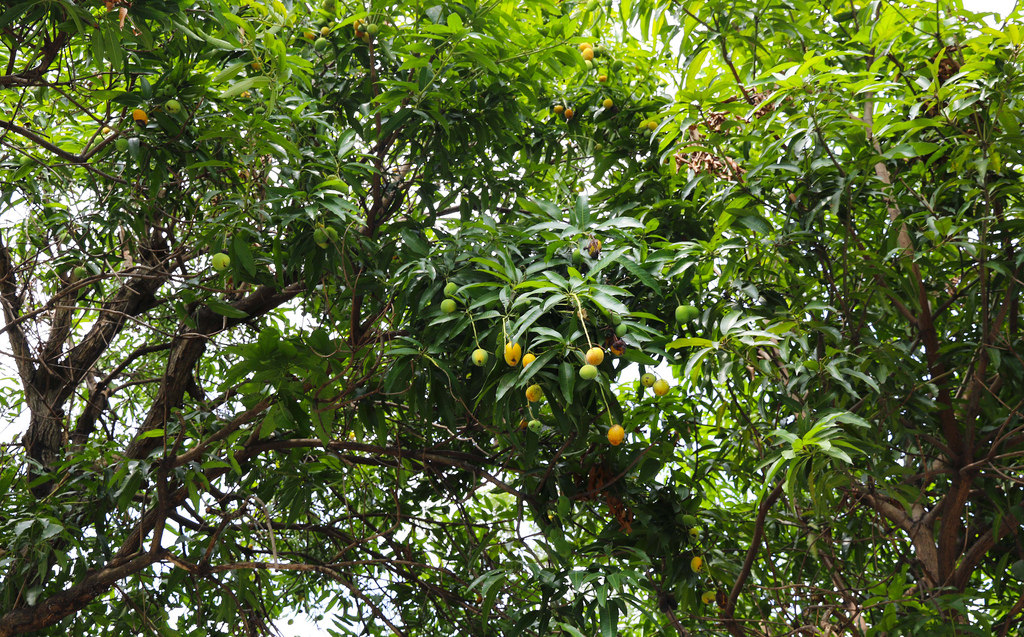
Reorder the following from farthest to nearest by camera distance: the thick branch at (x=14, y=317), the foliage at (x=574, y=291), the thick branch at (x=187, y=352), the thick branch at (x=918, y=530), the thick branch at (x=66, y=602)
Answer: the thick branch at (x=14, y=317)
the thick branch at (x=187, y=352)
the thick branch at (x=66, y=602)
the thick branch at (x=918, y=530)
the foliage at (x=574, y=291)

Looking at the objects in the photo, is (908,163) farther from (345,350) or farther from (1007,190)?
(345,350)

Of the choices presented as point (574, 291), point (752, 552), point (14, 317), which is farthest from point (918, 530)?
point (14, 317)

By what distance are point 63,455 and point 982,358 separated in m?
2.72

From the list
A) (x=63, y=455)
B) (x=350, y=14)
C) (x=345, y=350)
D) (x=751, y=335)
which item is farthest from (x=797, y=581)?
(x=63, y=455)

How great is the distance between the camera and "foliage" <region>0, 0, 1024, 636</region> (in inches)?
77.1

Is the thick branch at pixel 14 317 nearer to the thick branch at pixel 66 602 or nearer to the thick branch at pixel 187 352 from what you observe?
the thick branch at pixel 187 352

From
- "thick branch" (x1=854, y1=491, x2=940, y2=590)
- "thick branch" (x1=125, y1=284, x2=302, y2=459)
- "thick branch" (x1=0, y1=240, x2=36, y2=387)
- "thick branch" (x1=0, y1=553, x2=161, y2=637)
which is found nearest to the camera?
"thick branch" (x1=854, y1=491, x2=940, y2=590)

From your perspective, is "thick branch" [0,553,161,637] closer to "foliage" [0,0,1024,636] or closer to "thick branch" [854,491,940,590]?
"foliage" [0,0,1024,636]

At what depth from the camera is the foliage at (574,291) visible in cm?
196

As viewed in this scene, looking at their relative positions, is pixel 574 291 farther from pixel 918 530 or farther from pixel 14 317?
pixel 14 317

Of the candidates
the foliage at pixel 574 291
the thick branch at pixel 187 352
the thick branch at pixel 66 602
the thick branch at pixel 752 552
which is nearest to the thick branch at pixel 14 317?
the foliage at pixel 574 291

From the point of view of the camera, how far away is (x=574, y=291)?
180 centimetres

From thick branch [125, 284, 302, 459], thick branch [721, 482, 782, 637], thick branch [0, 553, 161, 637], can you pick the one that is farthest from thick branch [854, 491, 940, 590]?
thick branch [0, 553, 161, 637]

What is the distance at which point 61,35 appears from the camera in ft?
6.99
